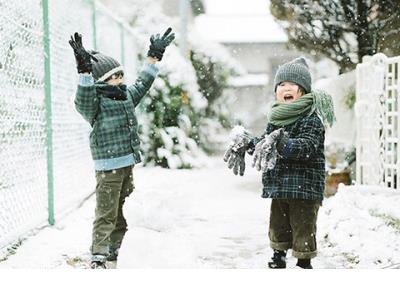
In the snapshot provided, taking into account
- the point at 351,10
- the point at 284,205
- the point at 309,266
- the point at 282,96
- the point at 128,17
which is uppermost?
the point at 128,17

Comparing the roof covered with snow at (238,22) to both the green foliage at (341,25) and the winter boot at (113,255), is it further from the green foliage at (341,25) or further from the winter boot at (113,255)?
the winter boot at (113,255)

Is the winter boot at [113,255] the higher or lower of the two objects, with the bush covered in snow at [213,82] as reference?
lower

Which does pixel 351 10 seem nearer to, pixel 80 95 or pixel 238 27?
pixel 238 27

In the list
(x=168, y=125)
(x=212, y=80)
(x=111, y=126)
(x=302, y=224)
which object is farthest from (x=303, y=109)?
(x=212, y=80)

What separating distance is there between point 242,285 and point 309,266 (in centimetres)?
40

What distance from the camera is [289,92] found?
69.4 inches

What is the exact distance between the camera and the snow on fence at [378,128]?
2.42m

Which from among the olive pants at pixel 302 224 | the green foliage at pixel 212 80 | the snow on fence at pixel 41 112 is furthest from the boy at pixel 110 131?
the green foliage at pixel 212 80

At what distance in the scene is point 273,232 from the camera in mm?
1885

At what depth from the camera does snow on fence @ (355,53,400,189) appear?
2.42 meters

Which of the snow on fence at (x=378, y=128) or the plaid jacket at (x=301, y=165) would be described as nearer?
the plaid jacket at (x=301, y=165)

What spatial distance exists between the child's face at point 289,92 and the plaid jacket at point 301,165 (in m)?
0.08

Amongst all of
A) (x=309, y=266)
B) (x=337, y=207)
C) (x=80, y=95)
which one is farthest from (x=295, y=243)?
(x=80, y=95)

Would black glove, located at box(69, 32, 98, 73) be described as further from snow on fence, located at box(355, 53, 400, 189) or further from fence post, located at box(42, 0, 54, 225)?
snow on fence, located at box(355, 53, 400, 189)
